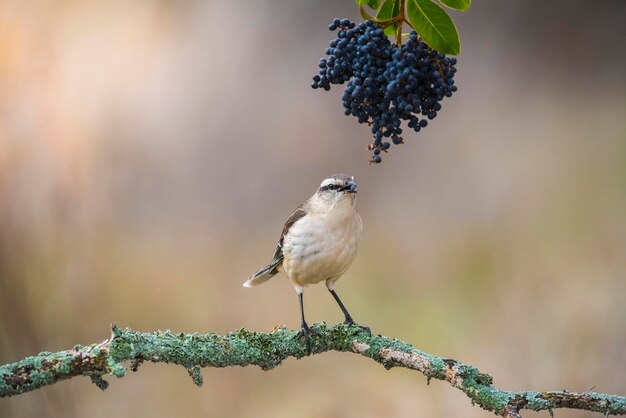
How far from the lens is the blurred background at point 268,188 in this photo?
3.44 m

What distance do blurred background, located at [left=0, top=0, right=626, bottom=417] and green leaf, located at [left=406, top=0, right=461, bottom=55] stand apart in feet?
7.04

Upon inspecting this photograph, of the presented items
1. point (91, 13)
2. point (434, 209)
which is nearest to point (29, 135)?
point (91, 13)

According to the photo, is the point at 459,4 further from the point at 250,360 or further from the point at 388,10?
the point at 250,360

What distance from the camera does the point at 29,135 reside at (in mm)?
3467

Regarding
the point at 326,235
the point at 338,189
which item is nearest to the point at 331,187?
the point at 338,189

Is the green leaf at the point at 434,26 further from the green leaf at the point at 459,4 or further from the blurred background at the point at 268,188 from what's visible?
the blurred background at the point at 268,188

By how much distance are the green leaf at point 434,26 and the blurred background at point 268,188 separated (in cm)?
215

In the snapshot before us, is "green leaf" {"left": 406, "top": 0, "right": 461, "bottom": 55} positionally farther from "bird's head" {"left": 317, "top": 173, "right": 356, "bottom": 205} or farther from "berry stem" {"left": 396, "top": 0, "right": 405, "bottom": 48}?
"bird's head" {"left": 317, "top": 173, "right": 356, "bottom": 205}

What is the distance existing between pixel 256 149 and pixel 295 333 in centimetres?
179

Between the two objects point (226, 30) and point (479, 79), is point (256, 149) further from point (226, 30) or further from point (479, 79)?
point (479, 79)

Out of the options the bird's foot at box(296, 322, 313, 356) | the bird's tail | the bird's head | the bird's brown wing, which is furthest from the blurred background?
the bird's foot at box(296, 322, 313, 356)

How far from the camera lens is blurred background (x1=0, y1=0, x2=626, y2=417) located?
3438mm

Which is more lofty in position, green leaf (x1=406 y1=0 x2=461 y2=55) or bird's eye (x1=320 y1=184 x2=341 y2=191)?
bird's eye (x1=320 y1=184 x2=341 y2=191)

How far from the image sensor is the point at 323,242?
2.19 meters
